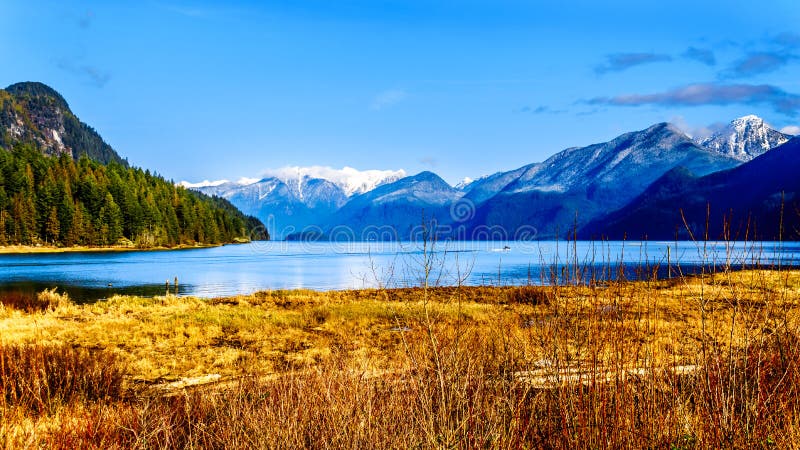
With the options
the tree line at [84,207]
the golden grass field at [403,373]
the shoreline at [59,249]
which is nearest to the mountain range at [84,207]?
the tree line at [84,207]

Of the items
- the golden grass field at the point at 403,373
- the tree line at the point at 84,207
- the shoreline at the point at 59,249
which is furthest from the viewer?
the tree line at the point at 84,207

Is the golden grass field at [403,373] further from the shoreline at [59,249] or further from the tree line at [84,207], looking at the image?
the tree line at [84,207]

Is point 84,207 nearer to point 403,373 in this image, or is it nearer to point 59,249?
point 59,249

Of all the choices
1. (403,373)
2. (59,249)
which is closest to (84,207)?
(59,249)

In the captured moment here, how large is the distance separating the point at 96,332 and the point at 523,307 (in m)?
17.7

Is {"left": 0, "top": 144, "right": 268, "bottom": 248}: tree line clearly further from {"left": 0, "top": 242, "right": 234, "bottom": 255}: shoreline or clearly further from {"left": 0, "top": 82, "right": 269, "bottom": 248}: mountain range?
{"left": 0, "top": 242, "right": 234, "bottom": 255}: shoreline

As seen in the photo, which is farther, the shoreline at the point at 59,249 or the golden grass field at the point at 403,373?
the shoreline at the point at 59,249

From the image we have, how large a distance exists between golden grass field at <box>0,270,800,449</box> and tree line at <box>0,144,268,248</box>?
287 feet

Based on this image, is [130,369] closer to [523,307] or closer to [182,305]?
[182,305]

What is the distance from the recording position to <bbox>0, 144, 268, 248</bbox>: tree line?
333 ft

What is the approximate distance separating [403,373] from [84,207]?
121m

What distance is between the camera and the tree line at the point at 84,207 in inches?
4001

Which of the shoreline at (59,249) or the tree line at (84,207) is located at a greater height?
the tree line at (84,207)

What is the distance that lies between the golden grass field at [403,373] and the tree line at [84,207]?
87.6m
